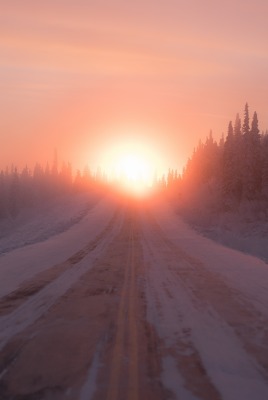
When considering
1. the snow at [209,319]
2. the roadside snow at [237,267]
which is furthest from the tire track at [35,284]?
the roadside snow at [237,267]

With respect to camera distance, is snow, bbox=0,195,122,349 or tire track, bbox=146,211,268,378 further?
snow, bbox=0,195,122,349

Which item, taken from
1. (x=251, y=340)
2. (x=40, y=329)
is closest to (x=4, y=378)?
(x=40, y=329)

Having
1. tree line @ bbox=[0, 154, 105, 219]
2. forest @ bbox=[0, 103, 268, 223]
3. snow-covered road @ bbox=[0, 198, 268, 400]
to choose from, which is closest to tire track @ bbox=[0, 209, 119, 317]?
snow-covered road @ bbox=[0, 198, 268, 400]

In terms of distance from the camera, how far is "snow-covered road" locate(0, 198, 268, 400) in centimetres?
574

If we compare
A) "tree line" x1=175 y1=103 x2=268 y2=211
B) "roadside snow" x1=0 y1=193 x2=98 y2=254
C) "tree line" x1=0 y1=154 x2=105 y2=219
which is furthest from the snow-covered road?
"tree line" x1=0 y1=154 x2=105 y2=219

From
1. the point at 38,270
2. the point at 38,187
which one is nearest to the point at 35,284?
the point at 38,270

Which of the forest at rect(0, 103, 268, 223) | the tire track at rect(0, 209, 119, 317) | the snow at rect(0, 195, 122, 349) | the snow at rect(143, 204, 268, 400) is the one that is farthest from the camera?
the forest at rect(0, 103, 268, 223)

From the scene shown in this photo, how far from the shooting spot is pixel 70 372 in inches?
242

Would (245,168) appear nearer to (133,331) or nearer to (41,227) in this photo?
(41,227)

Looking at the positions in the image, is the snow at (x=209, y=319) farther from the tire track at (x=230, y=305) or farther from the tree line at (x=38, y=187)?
the tree line at (x=38, y=187)

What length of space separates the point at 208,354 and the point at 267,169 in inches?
1898

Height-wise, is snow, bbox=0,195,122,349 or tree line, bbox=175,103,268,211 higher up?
tree line, bbox=175,103,268,211

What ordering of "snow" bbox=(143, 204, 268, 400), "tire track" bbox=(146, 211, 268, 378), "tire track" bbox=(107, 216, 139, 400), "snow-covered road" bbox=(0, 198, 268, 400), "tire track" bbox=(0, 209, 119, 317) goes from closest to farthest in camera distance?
"tire track" bbox=(107, 216, 139, 400) < "snow-covered road" bbox=(0, 198, 268, 400) < "snow" bbox=(143, 204, 268, 400) < "tire track" bbox=(146, 211, 268, 378) < "tire track" bbox=(0, 209, 119, 317)

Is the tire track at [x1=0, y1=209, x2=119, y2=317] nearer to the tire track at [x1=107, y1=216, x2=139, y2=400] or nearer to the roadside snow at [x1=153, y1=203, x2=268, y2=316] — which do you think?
the tire track at [x1=107, y1=216, x2=139, y2=400]
